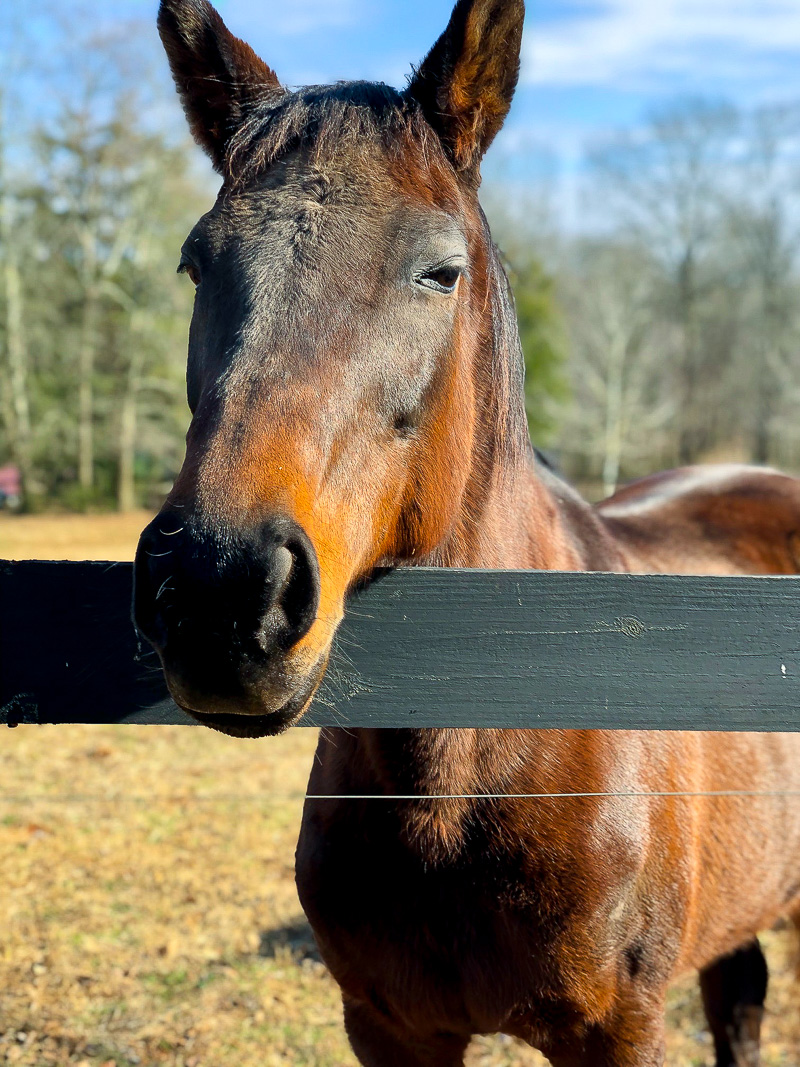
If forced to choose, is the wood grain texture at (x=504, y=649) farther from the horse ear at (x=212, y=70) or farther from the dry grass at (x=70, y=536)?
the dry grass at (x=70, y=536)

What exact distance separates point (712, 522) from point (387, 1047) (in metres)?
2.37

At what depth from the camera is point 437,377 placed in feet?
6.36

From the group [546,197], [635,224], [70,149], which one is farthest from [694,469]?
[546,197]

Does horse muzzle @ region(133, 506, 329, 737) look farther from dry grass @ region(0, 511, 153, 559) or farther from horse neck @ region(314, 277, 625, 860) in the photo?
dry grass @ region(0, 511, 153, 559)

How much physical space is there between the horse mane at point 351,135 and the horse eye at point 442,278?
0.82 feet

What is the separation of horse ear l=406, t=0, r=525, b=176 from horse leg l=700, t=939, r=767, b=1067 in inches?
126

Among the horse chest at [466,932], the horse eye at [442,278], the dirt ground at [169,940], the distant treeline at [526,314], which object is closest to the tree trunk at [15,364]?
the distant treeline at [526,314]

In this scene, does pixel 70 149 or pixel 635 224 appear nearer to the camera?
pixel 70 149

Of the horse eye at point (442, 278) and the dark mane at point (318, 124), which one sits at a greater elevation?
the dark mane at point (318, 124)

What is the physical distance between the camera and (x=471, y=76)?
213 cm

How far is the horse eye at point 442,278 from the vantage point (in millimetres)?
1902

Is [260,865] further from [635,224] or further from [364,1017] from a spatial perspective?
[635,224]

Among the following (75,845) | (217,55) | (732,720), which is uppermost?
(217,55)

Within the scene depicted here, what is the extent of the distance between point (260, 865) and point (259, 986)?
1.08m
